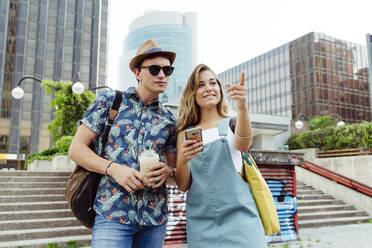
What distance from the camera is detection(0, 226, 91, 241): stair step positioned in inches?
242

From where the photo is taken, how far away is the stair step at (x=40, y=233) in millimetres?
6140

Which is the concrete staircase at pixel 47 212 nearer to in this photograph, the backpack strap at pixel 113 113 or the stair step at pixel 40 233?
the stair step at pixel 40 233

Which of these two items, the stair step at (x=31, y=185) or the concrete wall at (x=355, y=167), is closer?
the stair step at (x=31, y=185)

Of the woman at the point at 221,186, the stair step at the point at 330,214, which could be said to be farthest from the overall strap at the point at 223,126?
the stair step at the point at 330,214

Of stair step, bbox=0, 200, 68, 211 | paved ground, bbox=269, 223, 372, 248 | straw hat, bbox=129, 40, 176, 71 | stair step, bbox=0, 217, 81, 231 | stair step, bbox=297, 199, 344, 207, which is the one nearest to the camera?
straw hat, bbox=129, 40, 176, 71

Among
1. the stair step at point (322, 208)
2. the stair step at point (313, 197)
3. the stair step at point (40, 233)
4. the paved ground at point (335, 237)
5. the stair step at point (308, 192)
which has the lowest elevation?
the paved ground at point (335, 237)

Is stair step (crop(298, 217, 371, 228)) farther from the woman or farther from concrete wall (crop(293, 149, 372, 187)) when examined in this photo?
the woman

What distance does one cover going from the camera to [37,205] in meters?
7.77

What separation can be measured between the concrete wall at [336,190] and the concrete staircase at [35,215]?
354 inches

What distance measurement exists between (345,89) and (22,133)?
178ft

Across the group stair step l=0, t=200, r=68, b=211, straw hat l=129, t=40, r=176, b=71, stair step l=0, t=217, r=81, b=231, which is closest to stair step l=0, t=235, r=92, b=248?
stair step l=0, t=217, r=81, b=231

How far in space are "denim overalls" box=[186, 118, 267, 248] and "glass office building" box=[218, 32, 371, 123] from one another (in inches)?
2215

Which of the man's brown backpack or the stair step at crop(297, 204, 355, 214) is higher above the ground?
the man's brown backpack

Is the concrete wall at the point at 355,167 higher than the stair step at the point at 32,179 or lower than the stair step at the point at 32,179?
higher
